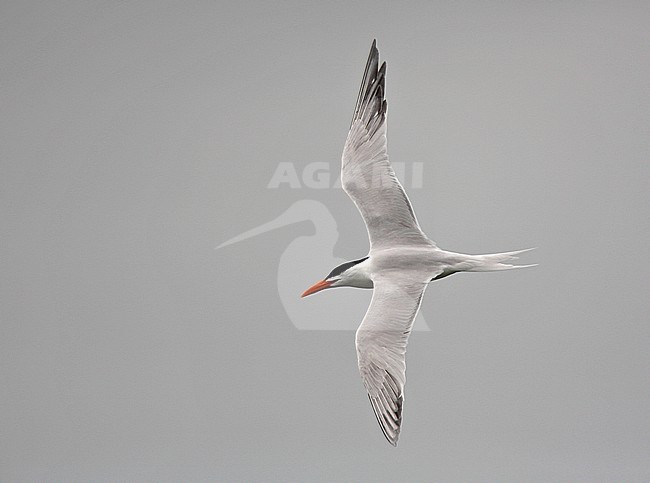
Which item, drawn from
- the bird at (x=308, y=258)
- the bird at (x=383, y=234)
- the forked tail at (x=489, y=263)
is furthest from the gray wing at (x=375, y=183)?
the bird at (x=308, y=258)

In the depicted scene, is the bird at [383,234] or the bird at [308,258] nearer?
the bird at [383,234]

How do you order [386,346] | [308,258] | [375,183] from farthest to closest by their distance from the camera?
[308,258]
[375,183]
[386,346]

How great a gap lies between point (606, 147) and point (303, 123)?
0.96 m

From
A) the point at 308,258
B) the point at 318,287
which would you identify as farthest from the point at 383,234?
the point at 308,258

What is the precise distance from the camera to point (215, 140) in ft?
8.70

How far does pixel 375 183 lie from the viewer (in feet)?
7.04

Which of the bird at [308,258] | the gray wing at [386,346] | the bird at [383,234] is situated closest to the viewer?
the gray wing at [386,346]

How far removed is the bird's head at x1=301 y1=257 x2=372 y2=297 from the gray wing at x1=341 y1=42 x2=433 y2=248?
8 centimetres

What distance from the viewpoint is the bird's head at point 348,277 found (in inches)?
85.0

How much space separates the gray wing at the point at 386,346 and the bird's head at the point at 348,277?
0.07 metres

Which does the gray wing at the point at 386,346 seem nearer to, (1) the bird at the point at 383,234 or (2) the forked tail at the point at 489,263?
(1) the bird at the point at 383,234

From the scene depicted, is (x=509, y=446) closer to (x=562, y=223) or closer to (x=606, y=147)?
(x=562, y=223)

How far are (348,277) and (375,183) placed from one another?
258 mm

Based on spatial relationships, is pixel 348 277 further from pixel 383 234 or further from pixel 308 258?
pixel 308 258
